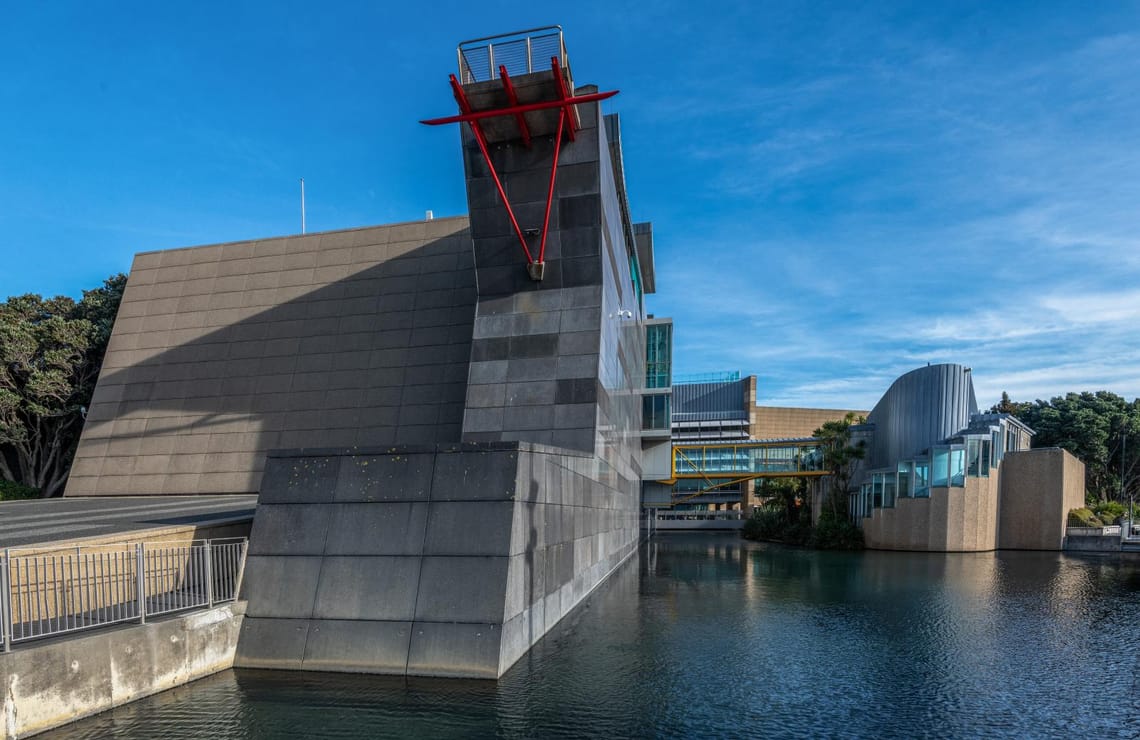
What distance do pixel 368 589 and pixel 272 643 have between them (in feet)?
6.34

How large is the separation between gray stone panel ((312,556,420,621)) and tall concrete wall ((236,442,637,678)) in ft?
0.06

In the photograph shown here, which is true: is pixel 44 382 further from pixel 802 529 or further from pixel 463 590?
pixel 802 529

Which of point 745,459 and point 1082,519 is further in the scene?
point 745,459

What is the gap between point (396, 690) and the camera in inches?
417

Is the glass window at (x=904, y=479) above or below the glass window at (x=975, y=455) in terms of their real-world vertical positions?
below

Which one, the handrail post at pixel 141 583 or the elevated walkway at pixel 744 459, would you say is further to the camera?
the elevated walkway at pixel 744 459

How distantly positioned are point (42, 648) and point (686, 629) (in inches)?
463

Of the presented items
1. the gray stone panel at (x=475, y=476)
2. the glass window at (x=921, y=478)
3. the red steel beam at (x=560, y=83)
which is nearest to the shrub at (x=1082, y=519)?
the glass window at (x=921, y=478)

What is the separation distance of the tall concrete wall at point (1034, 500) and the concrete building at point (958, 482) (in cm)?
5

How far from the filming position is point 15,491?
36.5m

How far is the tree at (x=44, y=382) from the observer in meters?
37.3

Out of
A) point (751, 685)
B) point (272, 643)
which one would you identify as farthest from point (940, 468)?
point (272, 643)

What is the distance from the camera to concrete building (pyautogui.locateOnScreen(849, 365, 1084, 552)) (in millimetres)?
37156

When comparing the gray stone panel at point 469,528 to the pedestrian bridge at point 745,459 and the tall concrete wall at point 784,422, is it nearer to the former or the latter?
the pedestrian bridge at point 745,459
